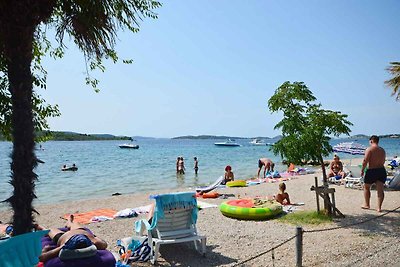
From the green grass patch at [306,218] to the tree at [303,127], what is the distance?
1.23 m

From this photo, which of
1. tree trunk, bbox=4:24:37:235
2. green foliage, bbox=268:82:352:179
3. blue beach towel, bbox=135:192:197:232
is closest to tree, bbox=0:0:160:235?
tree trunk, bbox=4:24:37:235

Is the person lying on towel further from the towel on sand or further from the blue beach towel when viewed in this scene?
the towel on sand

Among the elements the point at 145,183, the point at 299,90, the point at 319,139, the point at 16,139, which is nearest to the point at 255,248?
the point at 319,139

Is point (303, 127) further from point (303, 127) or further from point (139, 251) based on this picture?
point (139, 251)

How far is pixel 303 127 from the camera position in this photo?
8070mm

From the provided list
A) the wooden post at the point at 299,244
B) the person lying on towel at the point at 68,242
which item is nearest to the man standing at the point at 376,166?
the wooden post at the point at 299,244

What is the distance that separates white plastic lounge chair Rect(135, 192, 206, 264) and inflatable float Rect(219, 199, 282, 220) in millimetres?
2308

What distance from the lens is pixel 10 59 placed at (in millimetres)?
3555

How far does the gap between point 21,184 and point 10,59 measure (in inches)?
47.9

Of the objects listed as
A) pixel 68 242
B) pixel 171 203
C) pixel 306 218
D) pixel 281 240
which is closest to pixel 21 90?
pixel 68 242

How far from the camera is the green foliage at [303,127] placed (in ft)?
26.0

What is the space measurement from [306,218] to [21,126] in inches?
262

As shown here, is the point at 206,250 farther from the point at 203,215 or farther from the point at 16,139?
the point at 16,139

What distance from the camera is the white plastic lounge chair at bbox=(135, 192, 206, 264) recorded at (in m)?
6.00
